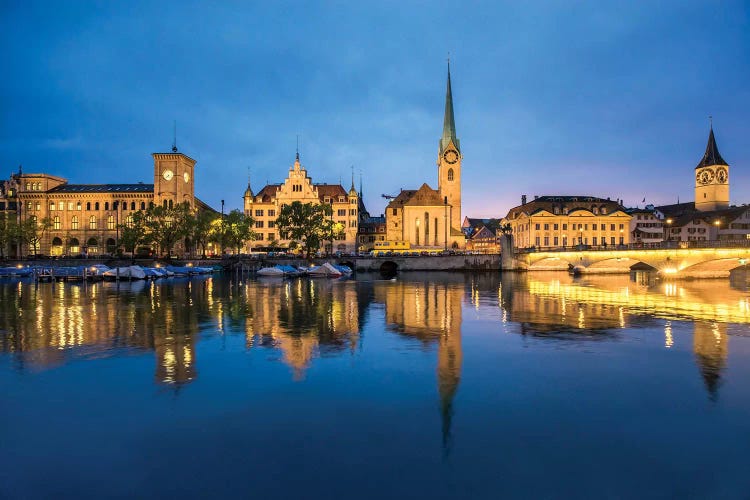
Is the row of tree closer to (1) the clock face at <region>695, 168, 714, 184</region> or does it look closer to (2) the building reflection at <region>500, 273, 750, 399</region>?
(2) the building reflection at <region>500, 273, 750, 399</region>

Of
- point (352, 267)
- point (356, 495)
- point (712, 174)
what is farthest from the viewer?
point (712, 174)

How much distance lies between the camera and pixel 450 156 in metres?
134

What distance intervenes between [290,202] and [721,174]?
125 metres

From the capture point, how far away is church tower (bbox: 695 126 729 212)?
149 metres

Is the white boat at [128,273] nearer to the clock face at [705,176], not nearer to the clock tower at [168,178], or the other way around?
the clock tower at [168,178]

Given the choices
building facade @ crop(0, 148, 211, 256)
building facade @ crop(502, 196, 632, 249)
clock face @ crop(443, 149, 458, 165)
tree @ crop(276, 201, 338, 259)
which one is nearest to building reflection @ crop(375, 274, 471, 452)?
tree @ crop(276, 201, 338, 259)

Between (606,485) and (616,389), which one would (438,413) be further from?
(616,389)

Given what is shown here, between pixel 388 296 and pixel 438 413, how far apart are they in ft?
110

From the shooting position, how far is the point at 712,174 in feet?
491

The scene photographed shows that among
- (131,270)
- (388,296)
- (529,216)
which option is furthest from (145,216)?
(529,216)

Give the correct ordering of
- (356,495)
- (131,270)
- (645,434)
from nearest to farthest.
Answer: (356,495) → (645,434) → (131,270)

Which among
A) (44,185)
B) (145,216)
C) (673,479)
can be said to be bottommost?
(673,479)

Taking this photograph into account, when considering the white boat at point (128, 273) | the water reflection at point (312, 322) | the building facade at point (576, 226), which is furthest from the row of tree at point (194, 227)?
the building facade at point (576, 226)

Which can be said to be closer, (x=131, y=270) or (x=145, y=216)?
(x=131, y=270)
